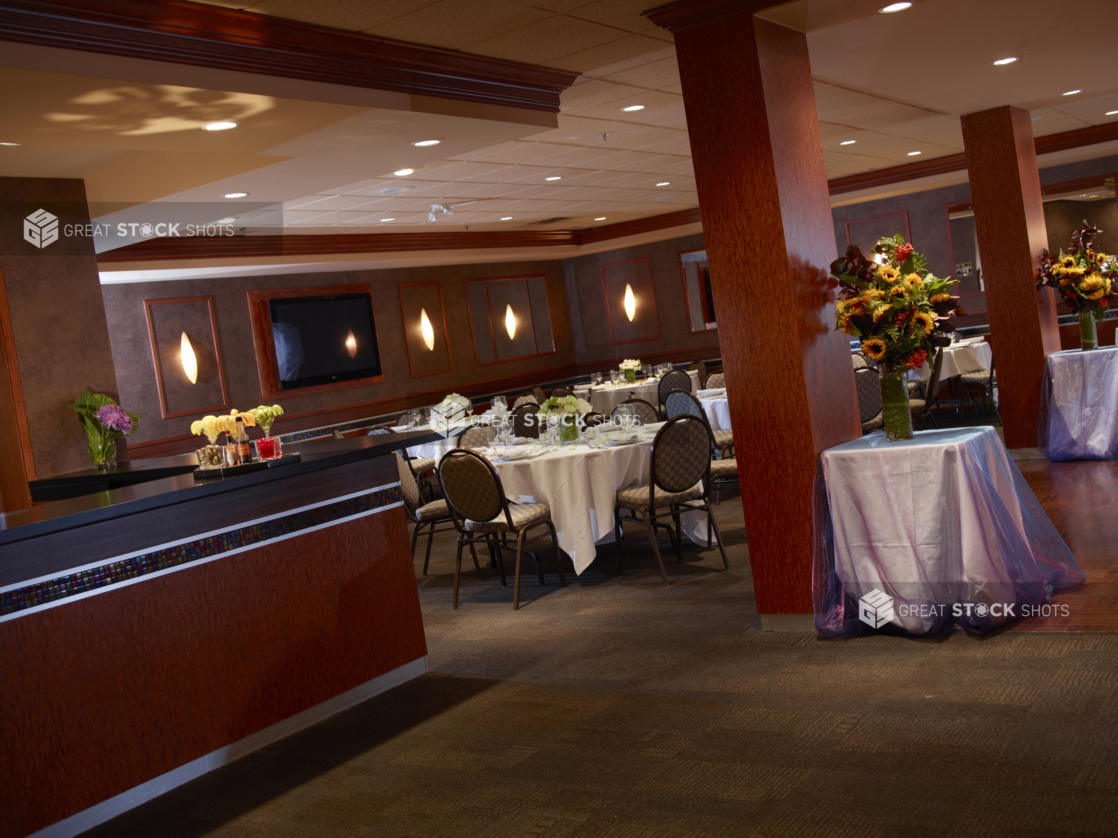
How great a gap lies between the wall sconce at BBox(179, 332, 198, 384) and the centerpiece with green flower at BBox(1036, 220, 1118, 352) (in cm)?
826

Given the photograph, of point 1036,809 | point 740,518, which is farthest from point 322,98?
point 740,518

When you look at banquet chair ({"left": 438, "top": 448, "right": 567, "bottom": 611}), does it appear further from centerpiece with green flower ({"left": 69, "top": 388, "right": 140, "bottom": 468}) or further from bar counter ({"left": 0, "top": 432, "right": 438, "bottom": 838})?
centerpiece with green flower ({"left": 69, "top": 388, "right": 140, "bottom": 468})

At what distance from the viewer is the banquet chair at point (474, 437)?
7234 millimetres

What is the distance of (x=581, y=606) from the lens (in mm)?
5305

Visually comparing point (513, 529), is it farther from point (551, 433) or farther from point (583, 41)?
point (583, 41)

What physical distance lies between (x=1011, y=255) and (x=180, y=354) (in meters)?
8.14

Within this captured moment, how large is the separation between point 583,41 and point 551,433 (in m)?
2.57

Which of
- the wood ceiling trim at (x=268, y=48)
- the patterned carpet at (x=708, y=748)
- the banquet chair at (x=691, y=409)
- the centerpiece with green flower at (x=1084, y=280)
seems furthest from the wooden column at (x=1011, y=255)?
the patterned carpet at (x=708, y=748)

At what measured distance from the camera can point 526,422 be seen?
29.0 ft

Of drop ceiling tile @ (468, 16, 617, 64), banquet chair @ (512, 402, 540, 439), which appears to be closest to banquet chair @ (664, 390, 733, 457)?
banquet chair @ (512, 402, 540, 439)

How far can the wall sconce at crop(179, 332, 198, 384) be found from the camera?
10.0m

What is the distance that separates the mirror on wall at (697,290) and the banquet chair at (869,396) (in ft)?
21.9
